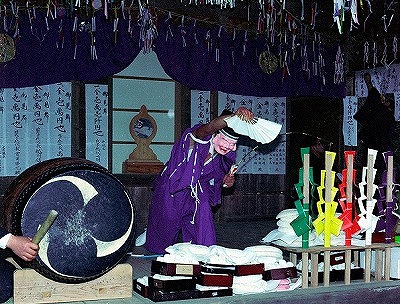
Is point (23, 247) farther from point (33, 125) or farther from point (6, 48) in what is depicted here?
point (33, 125)

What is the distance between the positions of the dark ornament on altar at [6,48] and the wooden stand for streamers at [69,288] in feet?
14.9

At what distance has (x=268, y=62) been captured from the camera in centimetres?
857

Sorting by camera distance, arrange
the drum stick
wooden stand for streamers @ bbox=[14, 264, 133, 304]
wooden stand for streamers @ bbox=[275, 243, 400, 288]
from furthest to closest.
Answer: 1. wooden stand for streamers @ bbox=[275, 243, 400, 288]
2. wooden stand for streamers @ bbox=[14, 264, 133, 304]
3. the drum stick

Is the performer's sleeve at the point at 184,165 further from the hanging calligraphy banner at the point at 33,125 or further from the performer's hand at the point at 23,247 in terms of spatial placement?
the hanging calligraphy banner at the point at 33,125

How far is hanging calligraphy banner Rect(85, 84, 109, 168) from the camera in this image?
7.90 meters

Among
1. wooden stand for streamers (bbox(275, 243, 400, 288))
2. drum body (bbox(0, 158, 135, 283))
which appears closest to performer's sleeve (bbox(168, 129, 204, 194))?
wooden stand for streamers (bbox(275, 243, 400, 288))

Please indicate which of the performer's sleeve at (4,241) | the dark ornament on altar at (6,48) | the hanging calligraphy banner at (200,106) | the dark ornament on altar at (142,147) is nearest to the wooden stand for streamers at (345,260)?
the performer's sleeve at (4,241)

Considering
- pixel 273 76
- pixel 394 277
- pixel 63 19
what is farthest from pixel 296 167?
pixel 394 277

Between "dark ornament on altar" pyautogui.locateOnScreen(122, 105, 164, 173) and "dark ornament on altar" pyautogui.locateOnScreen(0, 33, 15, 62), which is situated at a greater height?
"dark ornament on altar" pyautogui.locateOnScreen(0, 33, 15, 62)

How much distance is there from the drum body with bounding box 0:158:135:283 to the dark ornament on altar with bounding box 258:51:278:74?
5.53 metres

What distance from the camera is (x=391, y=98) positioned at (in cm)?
810

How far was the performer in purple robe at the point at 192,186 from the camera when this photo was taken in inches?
195

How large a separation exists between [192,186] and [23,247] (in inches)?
→ 90.7

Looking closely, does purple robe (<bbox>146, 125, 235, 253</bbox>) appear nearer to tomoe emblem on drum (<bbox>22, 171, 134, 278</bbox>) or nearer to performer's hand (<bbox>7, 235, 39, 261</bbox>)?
tomoe emblem on drum (<bbox>22, 171, 134, 278</bbox>)
